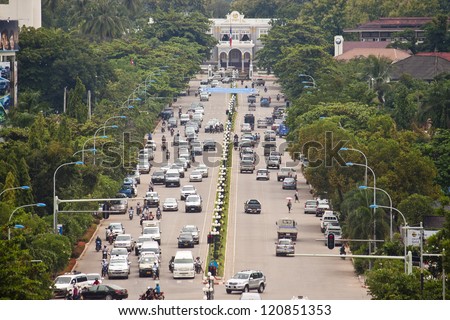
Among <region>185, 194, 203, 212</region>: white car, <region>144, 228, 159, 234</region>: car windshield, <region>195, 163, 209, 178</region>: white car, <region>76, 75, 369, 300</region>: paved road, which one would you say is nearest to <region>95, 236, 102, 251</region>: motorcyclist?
<region>76, 75, 369, 300</region>: paved road

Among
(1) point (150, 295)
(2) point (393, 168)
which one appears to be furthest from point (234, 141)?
(1) point (150, 295)

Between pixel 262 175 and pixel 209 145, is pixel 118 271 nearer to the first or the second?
pixel 262 175

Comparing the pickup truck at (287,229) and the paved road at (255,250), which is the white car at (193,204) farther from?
the pickup truck at (287,229)

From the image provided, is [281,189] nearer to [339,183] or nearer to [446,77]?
[339,183]

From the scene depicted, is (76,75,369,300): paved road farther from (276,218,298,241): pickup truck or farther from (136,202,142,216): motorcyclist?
(136,202,142,216): motorcyclist

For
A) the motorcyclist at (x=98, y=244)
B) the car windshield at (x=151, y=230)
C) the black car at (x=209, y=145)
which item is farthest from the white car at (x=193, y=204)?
Result: the black car at (x=209, y=145)
